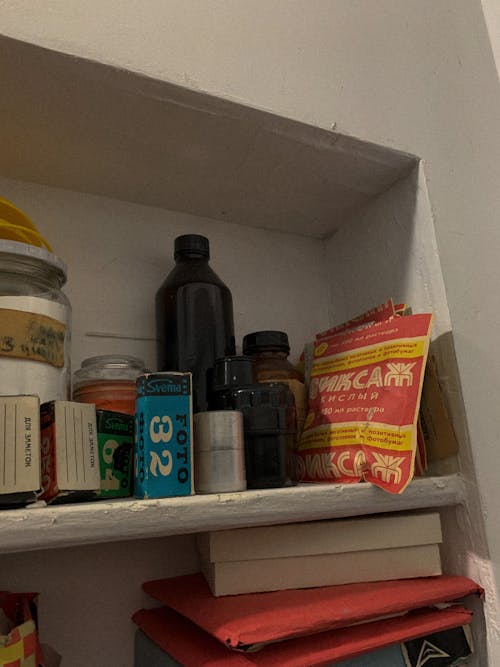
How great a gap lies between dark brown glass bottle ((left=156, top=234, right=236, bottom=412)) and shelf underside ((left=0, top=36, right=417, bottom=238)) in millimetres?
99

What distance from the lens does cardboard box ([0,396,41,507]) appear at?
40 cm

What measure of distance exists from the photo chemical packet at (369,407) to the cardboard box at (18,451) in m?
0.30

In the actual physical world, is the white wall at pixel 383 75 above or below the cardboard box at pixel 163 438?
above

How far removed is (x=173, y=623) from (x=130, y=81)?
0.54 m

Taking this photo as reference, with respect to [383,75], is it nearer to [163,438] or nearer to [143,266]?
[143,266]

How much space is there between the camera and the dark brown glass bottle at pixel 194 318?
24.4 inches

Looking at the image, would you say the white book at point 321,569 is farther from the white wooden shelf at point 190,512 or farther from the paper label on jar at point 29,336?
the paper label on jar at point 29,336

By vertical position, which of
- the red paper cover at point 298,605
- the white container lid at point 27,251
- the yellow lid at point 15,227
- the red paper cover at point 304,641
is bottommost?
the red paper cover at point 304,641

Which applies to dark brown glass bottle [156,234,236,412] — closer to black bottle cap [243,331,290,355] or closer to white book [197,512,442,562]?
black bottle cap [243,331,290,355]

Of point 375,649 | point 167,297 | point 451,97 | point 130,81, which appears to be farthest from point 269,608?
point 451,97

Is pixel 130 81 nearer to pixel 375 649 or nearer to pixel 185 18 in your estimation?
Answer: pixel 185 18

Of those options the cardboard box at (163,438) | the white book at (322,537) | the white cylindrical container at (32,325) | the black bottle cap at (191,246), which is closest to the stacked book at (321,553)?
the white book at (322,537)

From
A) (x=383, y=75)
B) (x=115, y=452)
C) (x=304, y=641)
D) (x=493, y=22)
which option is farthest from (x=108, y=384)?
(x=493, y=22)

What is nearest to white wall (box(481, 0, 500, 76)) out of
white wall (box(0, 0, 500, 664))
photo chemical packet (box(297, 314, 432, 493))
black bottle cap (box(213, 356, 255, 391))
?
white wall (box(0, 0, 500, 664))
